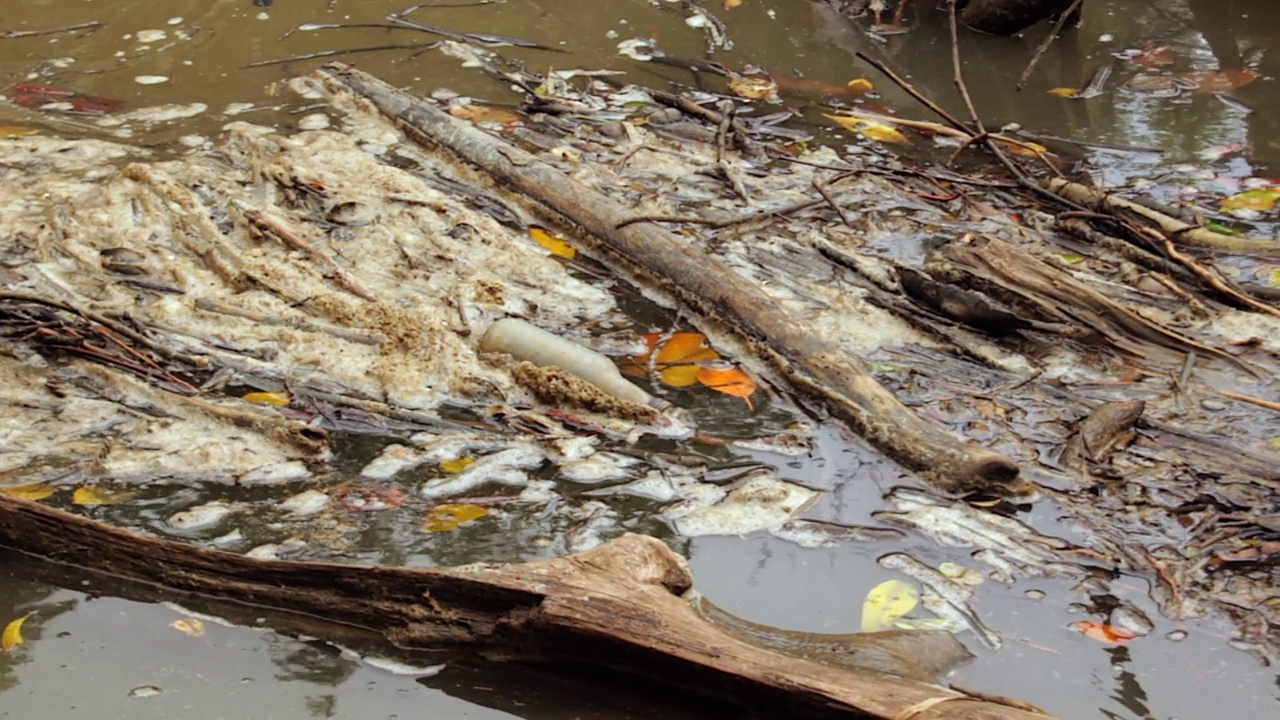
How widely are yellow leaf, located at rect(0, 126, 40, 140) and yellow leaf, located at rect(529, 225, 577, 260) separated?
9.32 feet

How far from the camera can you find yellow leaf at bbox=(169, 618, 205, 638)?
8.14 ft

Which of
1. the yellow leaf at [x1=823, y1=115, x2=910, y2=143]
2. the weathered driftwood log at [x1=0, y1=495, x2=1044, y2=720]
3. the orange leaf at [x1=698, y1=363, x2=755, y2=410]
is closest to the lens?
the weathered driftwood log at [x1=0, y1=495, x2=1044, y2=720]

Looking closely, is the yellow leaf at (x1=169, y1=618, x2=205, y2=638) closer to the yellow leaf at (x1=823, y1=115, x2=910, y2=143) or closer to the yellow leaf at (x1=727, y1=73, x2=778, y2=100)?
the yellow leaf at (x1=823, y1=115, x2=910, y2=143)

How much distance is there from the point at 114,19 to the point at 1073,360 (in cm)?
661

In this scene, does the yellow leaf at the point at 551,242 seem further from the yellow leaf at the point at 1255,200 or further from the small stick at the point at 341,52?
the yellow leaf at the point at 1255,200

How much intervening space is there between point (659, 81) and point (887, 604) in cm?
478

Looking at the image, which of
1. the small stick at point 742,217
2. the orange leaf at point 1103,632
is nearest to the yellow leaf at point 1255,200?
the small stick at point 742,217

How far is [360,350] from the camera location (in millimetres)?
3850

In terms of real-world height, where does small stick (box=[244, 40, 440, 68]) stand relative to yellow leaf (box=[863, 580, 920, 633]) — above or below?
above

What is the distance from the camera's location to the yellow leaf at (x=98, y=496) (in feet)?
9.76

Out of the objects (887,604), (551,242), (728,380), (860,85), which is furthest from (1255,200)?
(887,604)

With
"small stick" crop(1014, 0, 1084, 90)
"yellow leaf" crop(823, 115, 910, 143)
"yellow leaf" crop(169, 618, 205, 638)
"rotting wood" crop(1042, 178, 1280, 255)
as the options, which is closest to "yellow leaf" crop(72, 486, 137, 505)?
"yellow leaf" crop(169, 618, 205, 638)

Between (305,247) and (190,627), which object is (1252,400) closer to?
(190,627)

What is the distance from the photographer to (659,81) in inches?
270
